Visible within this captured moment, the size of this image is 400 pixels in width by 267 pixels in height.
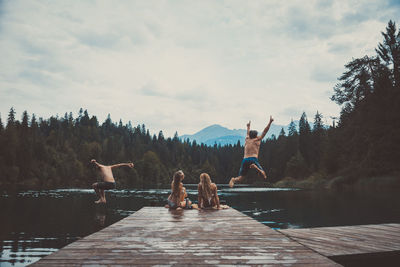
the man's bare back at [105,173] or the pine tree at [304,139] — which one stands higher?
the pine tree at [304,139]

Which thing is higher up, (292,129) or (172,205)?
(292,129)

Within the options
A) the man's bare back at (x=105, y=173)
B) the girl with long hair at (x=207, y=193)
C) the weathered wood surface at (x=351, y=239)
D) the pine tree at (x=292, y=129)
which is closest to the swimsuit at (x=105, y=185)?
the man's bare back at (x=105, y=173)

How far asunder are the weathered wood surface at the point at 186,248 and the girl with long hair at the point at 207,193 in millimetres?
3798

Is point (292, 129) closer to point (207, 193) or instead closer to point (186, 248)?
point (207, 193)

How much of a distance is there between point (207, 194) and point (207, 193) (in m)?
0.05

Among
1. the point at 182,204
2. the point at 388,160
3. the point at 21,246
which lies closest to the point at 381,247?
the point at 182,204

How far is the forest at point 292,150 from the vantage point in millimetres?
45250

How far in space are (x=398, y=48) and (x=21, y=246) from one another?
54910 mm

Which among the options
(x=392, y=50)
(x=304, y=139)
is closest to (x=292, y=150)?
(x=304, y=139)

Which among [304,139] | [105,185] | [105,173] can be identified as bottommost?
[105,185]

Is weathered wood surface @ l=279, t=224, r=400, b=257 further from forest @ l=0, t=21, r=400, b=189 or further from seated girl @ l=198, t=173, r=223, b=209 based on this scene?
forest @ l=0, t=21, r=400, b=189

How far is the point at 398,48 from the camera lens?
46812 millimetres

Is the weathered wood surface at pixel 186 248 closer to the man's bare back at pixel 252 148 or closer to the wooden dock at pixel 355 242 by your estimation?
the wooden dock at pixel 355 242

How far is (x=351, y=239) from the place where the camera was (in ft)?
27.7
